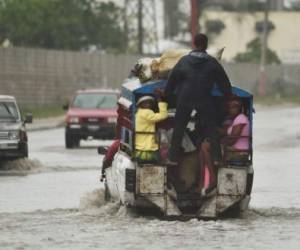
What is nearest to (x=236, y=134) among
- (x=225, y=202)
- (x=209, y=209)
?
(x=225, y=202)

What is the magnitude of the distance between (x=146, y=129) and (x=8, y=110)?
12.3 metres

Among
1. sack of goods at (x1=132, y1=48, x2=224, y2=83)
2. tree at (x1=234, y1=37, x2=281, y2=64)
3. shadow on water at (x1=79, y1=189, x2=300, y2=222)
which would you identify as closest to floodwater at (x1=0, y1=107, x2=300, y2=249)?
shadow on water at (x1=79, y1=189, x2=300, y2=222)

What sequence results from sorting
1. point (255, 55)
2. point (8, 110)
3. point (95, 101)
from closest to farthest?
point (8, 110) < point (95, 101) < point (255, 55)

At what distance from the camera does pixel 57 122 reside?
53438 mm

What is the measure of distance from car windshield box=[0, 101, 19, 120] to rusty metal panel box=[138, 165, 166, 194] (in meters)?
12.1

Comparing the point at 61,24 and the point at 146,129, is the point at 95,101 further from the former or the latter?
the point at 61,24

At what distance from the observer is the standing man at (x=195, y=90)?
50.8 ft

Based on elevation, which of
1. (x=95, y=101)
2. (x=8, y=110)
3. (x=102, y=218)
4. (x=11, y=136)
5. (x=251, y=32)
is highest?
(x=8, y=110)

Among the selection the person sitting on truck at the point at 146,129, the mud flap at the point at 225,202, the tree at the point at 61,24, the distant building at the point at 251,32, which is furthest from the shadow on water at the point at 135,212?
the distant building at the point at 251,32

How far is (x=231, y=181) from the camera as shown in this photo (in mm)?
15578

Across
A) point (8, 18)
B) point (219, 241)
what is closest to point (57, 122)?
point (8, 18)

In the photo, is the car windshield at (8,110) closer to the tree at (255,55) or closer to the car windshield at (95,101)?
the car windshield at (95,101)

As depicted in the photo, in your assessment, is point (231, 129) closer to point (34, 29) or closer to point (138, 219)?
point (138, 219)

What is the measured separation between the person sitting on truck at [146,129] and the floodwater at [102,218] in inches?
31.2
